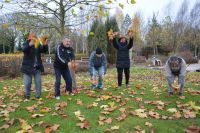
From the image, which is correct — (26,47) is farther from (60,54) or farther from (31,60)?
(60,54)

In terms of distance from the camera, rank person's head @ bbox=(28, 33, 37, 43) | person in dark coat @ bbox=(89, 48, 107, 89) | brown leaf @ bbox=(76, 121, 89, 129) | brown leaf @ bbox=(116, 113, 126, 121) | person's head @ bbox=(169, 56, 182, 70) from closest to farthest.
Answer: brown leaf @ bbox=(76, 121, 89, 129) → brown leaf @ bbox=(116, 113, 126, 121) → person's head @ bbox=(28, 33, 37, 43) → person's head @ bbox=(169, 56, 182, 70) → person in dark coat @ bbox=(89, 48, 107, 89)

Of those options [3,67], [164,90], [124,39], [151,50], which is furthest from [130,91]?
[151,50]

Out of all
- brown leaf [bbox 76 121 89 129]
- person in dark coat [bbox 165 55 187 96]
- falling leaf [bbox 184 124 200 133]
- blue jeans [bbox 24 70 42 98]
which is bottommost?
falling leaf [bbox 184 124 200 133]

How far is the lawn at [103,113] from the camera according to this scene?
623 centimetres

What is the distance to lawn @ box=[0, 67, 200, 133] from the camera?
6230 mm

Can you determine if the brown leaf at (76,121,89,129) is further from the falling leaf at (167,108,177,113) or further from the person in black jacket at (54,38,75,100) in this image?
the person in black jacket at (54,38,75,100)

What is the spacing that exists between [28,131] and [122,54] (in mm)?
5056

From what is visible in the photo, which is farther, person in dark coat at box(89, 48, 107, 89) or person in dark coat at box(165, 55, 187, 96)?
person in dark coat at box(89, 48, 107, 89)

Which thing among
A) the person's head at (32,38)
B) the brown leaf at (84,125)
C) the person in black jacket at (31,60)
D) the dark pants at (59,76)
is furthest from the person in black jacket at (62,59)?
the brown leaf at (84,125)

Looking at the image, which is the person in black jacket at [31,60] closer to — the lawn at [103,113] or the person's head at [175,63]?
the lawn at [103,113]

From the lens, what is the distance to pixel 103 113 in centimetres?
710

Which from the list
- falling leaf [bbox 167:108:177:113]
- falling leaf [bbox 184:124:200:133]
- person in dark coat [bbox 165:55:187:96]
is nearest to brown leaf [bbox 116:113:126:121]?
falling leaf [bbox 167:108:177:113]

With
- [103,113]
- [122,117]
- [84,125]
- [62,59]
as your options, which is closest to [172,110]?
[122,117]

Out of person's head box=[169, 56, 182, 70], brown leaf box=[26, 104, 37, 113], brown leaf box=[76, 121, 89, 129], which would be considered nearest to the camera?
brown leaf box=[76, 121, 89, 129]
